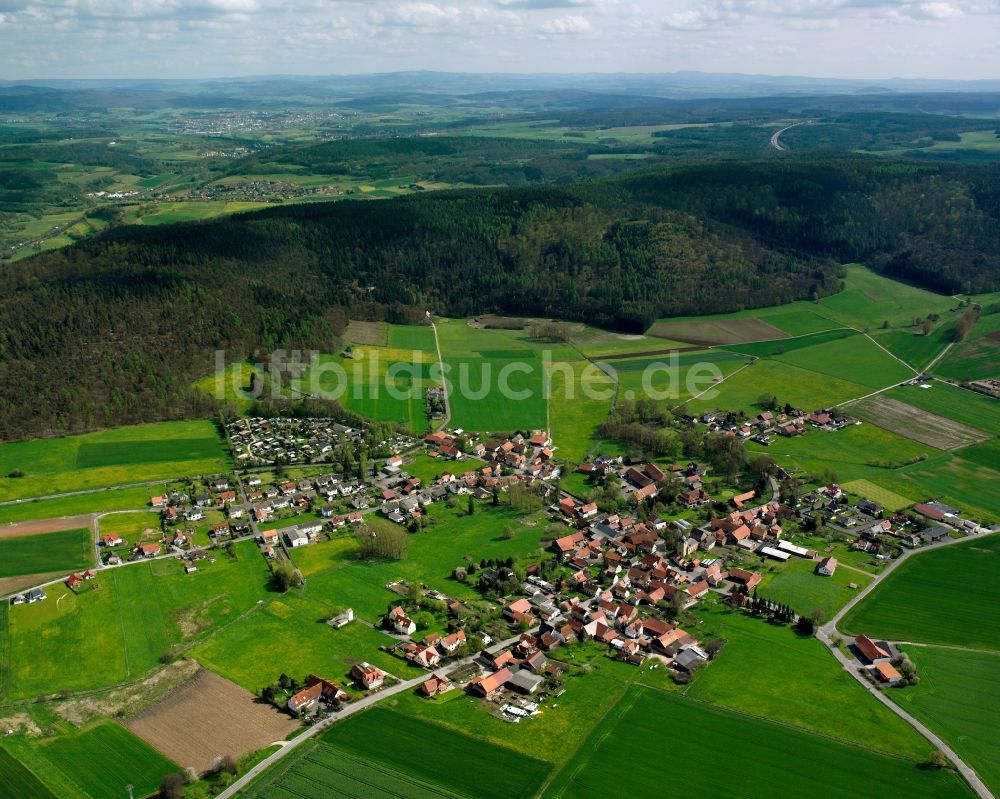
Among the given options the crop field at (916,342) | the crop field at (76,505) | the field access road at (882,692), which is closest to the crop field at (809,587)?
the field access road at (882,692)

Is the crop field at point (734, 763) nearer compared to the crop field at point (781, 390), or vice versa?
the crop field at point (734, 763)

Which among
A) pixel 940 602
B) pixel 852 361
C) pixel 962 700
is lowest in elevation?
pixel 962 700

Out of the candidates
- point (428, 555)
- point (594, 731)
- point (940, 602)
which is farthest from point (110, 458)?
point (940, 602)

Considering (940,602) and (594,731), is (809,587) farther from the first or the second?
(594,731)

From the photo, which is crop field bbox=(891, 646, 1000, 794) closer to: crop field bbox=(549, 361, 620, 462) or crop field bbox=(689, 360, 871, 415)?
crop field bbox=(549, 361, 620, 462)

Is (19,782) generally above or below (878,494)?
below

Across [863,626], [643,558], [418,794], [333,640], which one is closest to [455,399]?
[643,558]

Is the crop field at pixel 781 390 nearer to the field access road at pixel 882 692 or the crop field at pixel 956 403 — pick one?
the crop field at pixel 956 403
